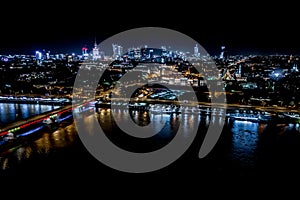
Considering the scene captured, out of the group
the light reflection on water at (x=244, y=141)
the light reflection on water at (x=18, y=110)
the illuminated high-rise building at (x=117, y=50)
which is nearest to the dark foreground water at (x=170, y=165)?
the light reflection on water at (x=244, y=141)

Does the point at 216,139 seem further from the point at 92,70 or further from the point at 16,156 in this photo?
the point at 92,70

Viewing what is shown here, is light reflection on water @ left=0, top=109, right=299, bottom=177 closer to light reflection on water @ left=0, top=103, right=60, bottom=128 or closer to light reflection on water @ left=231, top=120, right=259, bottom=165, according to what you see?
light reflection on water @ left=231, top=120, right=259, bottom=165

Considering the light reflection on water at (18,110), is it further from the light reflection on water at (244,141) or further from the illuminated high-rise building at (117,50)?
the illuminated high-rise building at (117,50)

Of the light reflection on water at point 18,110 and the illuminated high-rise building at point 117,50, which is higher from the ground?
the illuminated high-rise building at point 117,50

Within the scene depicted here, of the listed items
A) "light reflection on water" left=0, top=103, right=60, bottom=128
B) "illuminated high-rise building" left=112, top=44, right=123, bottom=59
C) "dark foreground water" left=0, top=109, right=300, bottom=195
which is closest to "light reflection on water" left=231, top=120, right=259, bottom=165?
"dark foreground water" left=0, top=109, right=300, bottom=195

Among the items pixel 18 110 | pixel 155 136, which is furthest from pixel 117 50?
pixel 155 136

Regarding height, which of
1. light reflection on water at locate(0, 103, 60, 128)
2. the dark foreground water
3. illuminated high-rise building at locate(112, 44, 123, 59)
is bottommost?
the dark foreground water

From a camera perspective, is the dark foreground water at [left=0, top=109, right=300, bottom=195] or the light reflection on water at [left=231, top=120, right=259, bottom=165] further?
the light reflection on water at [left=231, top=120, right=259, bottom=165]

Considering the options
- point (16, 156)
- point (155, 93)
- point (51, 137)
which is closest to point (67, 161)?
point (16, 156)
